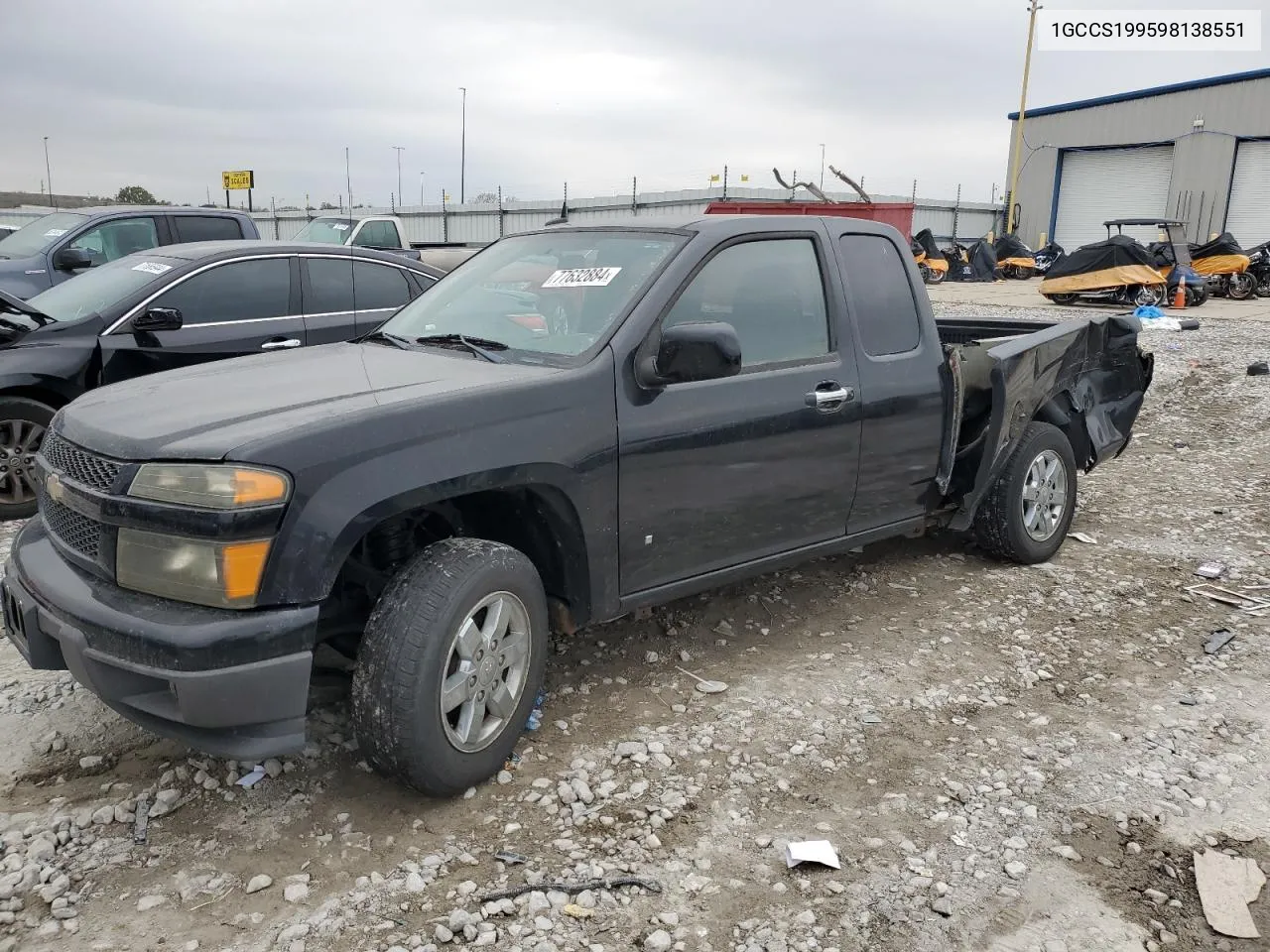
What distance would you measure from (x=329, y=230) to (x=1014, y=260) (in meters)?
19.4

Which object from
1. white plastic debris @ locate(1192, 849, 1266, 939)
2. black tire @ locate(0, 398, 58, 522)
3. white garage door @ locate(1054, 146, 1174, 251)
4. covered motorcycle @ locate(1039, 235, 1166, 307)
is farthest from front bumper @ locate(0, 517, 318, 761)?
white garage door @ locate(1054, 146, 1174, 251)

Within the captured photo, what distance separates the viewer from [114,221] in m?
9.27

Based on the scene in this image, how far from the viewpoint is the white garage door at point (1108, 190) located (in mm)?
31734

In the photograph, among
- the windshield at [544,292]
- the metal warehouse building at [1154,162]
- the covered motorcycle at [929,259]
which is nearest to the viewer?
the windshield at [544,292]

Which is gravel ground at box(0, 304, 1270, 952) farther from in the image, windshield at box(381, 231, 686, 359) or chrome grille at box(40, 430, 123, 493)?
windshield at box(381, 231, 686, 359)

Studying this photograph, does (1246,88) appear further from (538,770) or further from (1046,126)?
(538,770)

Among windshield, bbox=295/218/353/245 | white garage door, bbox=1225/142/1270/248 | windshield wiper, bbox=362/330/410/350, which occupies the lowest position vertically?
windshield wiper, bbox=362/330/410/350

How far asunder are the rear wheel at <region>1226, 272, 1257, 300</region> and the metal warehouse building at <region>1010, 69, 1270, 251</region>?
434 inches

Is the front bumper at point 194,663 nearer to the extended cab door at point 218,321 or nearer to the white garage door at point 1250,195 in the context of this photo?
the extended cab door at point 218,321

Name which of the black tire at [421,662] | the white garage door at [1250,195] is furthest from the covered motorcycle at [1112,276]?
the black tire at [421,662]

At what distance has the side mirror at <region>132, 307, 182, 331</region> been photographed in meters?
5.98

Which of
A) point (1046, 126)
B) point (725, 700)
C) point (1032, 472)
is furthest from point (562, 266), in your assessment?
point (1046, 126)

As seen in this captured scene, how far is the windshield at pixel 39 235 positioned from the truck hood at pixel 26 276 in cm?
24

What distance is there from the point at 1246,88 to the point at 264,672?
3427 centimetres
